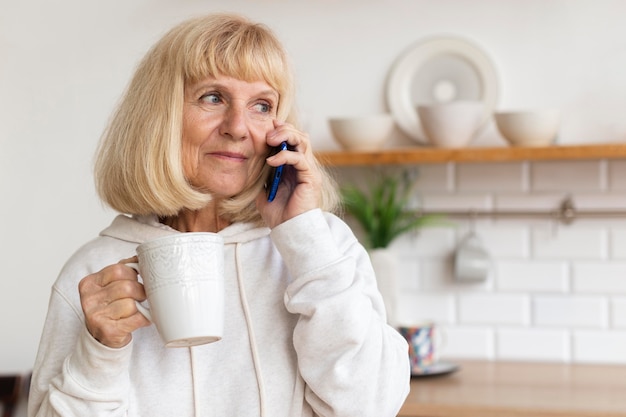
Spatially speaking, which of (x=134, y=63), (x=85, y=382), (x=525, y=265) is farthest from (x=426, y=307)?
(x=85, y=382)

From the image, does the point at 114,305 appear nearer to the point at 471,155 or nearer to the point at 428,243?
the point at 471,155

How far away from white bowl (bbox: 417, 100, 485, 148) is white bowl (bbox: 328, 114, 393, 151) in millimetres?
108

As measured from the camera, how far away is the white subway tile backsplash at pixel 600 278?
8.96 feet

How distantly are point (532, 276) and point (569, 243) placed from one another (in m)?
0.14

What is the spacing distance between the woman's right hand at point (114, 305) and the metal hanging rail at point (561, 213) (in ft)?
5.69

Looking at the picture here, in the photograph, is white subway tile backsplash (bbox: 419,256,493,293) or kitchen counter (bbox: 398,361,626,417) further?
white subway tile backsplash (bbox: 419,256,493,293)

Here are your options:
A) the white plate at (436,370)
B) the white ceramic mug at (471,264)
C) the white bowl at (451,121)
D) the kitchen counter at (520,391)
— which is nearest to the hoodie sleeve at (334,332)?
the kitchen counter at (520,391)

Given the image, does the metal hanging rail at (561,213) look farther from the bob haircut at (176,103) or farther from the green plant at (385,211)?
the bob haircut at (176,103)

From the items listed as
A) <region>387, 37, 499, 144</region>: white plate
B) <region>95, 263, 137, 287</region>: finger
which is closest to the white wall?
<region>387, 37, 499, 144</region>: white plate

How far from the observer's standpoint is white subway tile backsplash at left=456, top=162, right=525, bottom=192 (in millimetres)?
2793

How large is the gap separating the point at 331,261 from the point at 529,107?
1.64 metres

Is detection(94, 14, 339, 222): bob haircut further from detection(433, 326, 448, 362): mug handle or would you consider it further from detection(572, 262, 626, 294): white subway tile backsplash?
detection(572, 262, 626, 294): white subway tile backsplash

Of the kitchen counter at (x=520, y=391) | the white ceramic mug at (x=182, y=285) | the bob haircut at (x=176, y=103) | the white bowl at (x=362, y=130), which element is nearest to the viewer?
the white ceramic mug at (x=182, y=285)

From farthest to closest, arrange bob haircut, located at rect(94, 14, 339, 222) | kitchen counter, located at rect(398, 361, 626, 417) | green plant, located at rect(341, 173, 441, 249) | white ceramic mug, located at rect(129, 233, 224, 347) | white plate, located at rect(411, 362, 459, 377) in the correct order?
green plant, located at rect(341, 173, 441, 249), white plate, located at rect(411, 362, 459, 377), kitchen counter, located at rect(398, 361, 626, 417), bob haircut, located at rect(94, 14, 339, 222), white ceramic mug, located at rect(129, 233, 224, 347)
